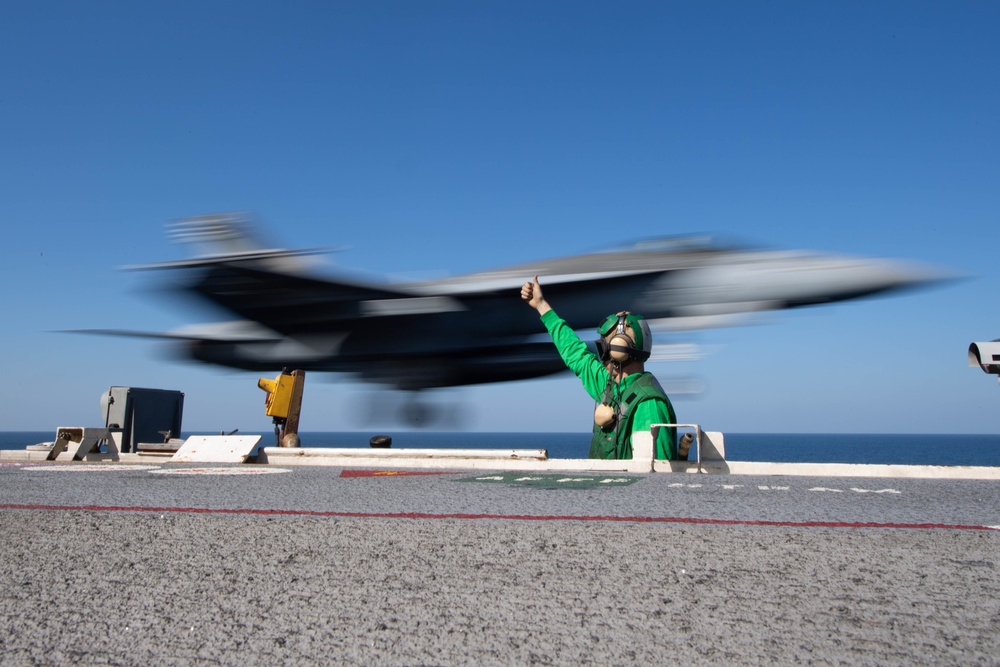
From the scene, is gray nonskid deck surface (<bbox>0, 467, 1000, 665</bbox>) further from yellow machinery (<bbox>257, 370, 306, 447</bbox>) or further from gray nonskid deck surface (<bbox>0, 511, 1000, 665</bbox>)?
yellow machinery (<bbox>257, 370, 306, 447</bbox>)

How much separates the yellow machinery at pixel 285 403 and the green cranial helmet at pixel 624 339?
5.58 meters

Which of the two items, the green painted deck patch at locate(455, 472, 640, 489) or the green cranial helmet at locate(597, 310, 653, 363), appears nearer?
the green painted deck patch at locate(455, 472, 640, 489)

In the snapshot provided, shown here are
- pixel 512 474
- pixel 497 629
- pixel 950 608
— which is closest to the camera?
pixel 497 629

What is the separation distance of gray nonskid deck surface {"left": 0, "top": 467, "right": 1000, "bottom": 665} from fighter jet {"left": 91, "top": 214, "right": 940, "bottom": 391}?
406 inches

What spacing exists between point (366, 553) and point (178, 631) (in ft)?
3.11

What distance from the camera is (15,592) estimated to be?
2.87 metres

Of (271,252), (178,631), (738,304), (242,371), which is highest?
(271,252)

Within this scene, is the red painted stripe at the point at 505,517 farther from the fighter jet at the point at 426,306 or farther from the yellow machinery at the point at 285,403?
the fighter jet at the point at 426,306

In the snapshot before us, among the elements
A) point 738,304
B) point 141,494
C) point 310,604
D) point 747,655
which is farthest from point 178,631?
point 738,304

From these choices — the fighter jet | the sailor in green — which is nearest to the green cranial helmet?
the sailor in green

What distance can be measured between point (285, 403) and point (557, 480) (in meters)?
7.74

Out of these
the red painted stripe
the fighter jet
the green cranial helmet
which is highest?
the fighter jet

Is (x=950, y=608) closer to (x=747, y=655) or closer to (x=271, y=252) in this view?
(x=747, y=655)

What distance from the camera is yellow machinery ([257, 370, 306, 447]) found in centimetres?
1320
